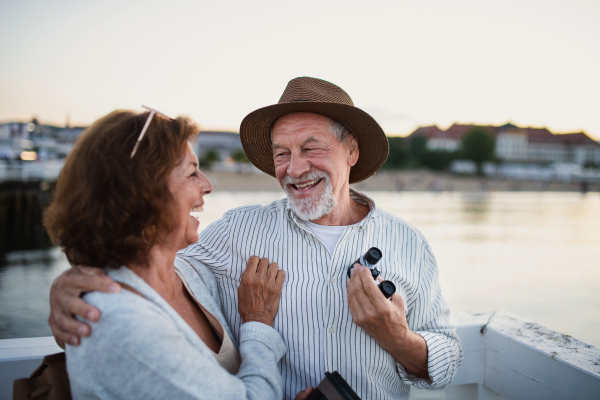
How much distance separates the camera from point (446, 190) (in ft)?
164

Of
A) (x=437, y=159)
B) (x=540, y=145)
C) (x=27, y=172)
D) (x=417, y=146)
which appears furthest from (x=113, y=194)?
(x=540, y=145)

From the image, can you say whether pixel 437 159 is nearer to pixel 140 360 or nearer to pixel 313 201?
pixel 313 201

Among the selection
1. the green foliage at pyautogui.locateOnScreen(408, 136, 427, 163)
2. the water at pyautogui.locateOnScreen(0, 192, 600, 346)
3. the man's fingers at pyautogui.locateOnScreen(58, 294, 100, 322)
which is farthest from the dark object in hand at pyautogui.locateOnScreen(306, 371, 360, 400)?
the green foliage at pyautogui.locateOnScreen(408, 136, 427, 163)

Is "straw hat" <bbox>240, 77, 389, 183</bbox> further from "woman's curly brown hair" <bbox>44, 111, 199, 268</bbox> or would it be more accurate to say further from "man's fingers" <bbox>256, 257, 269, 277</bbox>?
"woman's curly brown hair" <bbox>44, 111, 199, 268</bbox>

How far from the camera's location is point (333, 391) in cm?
138

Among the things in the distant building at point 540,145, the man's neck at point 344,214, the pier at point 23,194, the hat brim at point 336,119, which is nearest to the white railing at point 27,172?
the pier at point 23,194

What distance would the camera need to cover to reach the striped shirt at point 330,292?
71.9 inches

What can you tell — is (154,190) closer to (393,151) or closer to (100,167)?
(100,167)

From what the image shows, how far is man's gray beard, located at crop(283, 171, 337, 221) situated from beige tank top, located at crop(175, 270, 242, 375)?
2.23ft

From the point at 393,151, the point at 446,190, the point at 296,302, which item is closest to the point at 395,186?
the point at 446,190

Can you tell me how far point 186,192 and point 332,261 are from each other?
2.70 feet

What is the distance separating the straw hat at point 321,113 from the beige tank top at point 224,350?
39.9 inches

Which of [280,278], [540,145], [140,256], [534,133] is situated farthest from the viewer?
[534,133]

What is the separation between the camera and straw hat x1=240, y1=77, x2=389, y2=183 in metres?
2.13
